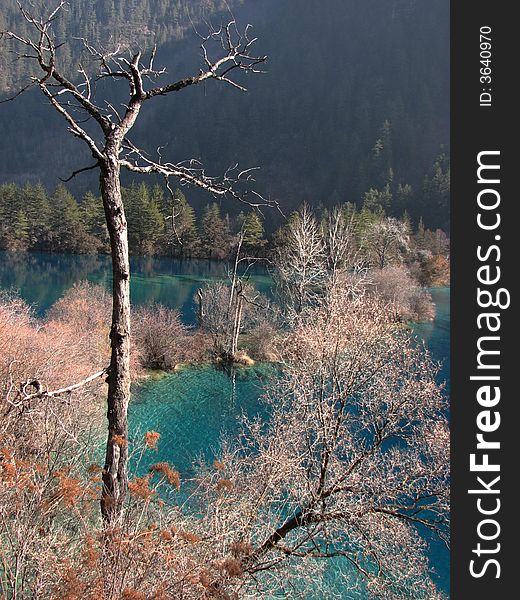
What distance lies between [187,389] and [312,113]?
109 m

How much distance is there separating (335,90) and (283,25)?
148 feet

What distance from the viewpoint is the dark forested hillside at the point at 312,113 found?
9081cm

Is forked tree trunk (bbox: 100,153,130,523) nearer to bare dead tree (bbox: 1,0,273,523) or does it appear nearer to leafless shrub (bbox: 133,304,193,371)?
bare dead tree (bbox: 1,0,273,523)

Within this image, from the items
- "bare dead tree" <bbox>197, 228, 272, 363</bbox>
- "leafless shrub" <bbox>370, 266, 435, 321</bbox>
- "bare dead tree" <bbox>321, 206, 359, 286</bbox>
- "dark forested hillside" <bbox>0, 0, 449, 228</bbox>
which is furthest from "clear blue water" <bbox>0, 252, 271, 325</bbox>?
"dark forested hillside" <bbox>0, 0, 449, 228</bbox>

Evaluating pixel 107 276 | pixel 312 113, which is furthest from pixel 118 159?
pixel 312 113

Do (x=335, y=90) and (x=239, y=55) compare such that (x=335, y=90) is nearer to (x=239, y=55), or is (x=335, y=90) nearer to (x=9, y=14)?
(x=9, y=14)

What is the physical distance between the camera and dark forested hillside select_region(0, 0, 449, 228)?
90812mm

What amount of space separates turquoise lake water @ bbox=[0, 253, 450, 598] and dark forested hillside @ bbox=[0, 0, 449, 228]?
4280 cm

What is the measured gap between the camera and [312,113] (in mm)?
115688

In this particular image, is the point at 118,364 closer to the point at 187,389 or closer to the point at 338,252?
the point at 187,389

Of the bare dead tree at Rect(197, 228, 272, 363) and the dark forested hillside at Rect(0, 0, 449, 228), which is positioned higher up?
the dark forested hillside at Rect(0, 0, 449, 228)

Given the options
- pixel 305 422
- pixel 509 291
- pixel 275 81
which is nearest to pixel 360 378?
pixel 305 422

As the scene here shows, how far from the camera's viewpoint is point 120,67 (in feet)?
13.8

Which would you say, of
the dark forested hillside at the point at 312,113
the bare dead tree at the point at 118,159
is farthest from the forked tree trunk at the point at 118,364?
the dark forested hillside at the point at 312,113
